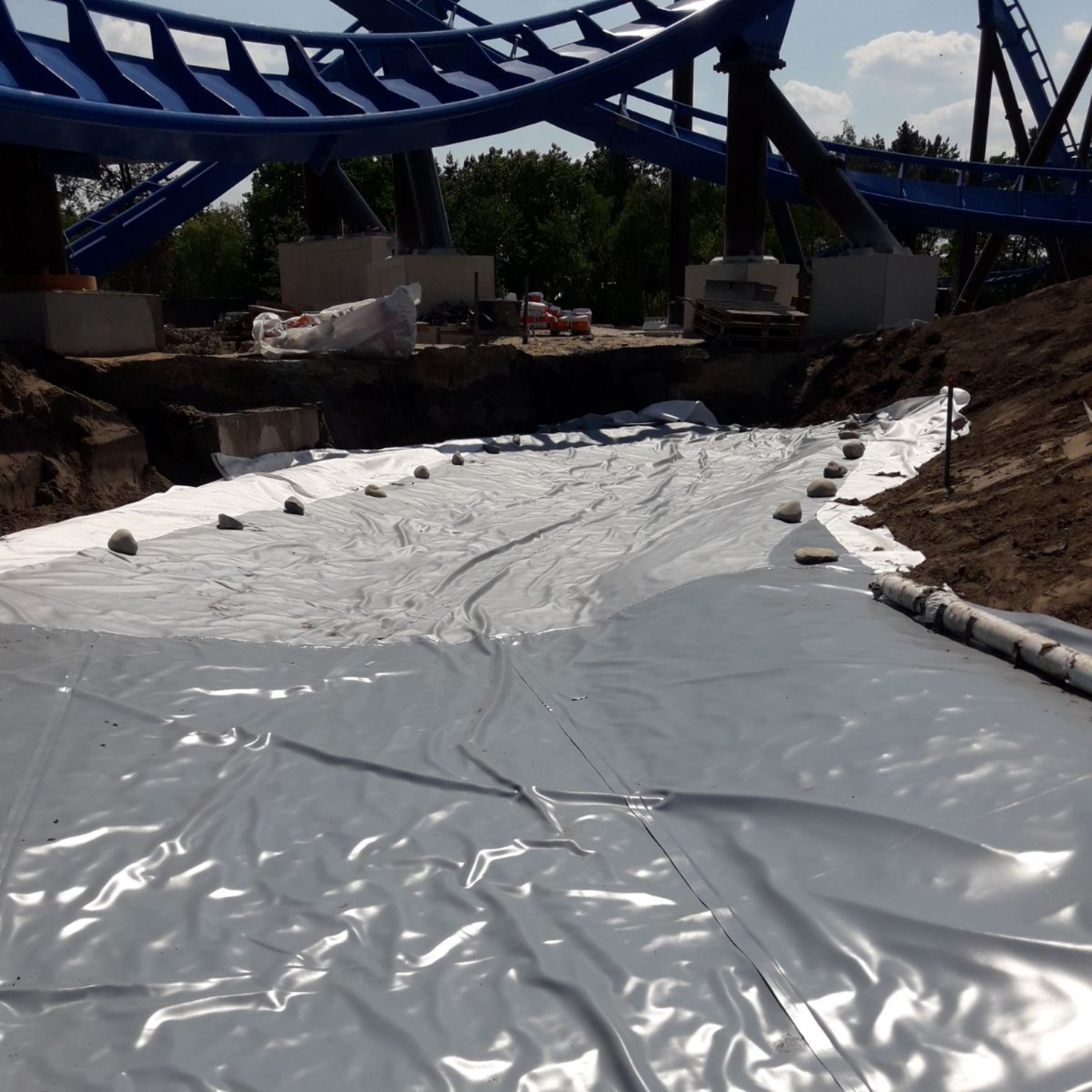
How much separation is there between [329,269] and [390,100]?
5.34 meters

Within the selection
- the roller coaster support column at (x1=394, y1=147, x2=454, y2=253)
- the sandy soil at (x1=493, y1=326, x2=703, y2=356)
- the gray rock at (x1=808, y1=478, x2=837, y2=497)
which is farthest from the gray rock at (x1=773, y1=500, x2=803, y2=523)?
the roller coaster support column at (x1=394, y1=147, x2=454, y2=253)

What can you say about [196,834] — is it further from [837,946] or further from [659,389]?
[659,389]

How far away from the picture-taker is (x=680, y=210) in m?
21.2

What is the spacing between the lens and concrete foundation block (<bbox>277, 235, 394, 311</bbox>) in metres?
15.9

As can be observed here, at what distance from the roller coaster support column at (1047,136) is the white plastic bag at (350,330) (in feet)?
41.0

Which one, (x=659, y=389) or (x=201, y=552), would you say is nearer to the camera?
(x=201, y=552)

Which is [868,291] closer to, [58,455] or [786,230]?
[786,230]

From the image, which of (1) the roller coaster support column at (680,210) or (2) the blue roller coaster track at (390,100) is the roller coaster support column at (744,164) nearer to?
(2) the blue roller coaster track at (390,100)

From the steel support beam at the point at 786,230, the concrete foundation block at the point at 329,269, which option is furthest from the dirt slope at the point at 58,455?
the steel support beam at the point at 786,230

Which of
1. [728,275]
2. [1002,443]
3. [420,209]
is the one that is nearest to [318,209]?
[420,209]

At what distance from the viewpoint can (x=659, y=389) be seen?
14.1 metres

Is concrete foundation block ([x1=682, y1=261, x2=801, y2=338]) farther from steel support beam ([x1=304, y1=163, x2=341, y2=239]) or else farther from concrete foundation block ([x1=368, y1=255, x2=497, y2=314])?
steel support beam ([x1=304, y1=163, x2=341, y2=239])

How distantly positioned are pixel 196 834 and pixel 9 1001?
0.89 m

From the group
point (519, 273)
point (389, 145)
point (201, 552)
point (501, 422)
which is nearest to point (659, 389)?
point (501, 422)
